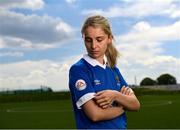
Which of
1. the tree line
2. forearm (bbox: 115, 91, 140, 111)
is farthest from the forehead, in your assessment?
the tree line

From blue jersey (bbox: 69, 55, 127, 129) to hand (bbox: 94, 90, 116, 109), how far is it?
5 centimetres

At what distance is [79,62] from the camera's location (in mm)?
3162

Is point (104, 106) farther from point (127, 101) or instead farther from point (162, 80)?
point (162, 80)

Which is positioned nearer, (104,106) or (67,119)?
(104,106)

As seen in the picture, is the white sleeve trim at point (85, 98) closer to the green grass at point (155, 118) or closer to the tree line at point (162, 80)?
the green grass at point (155, 118)

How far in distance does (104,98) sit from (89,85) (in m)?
0.15

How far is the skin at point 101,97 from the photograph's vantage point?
117 inches

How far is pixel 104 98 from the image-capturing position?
2951mm

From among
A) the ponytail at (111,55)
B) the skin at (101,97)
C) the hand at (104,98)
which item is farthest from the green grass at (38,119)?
the hand at (104,98)

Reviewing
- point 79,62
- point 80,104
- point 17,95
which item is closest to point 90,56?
point 79,62

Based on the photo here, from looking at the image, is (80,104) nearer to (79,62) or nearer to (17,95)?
(79,62)

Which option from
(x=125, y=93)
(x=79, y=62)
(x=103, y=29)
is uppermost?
(x=103, y=29)

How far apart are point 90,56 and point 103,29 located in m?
0.22

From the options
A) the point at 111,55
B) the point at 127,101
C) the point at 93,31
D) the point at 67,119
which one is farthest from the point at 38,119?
the point at 93,31
